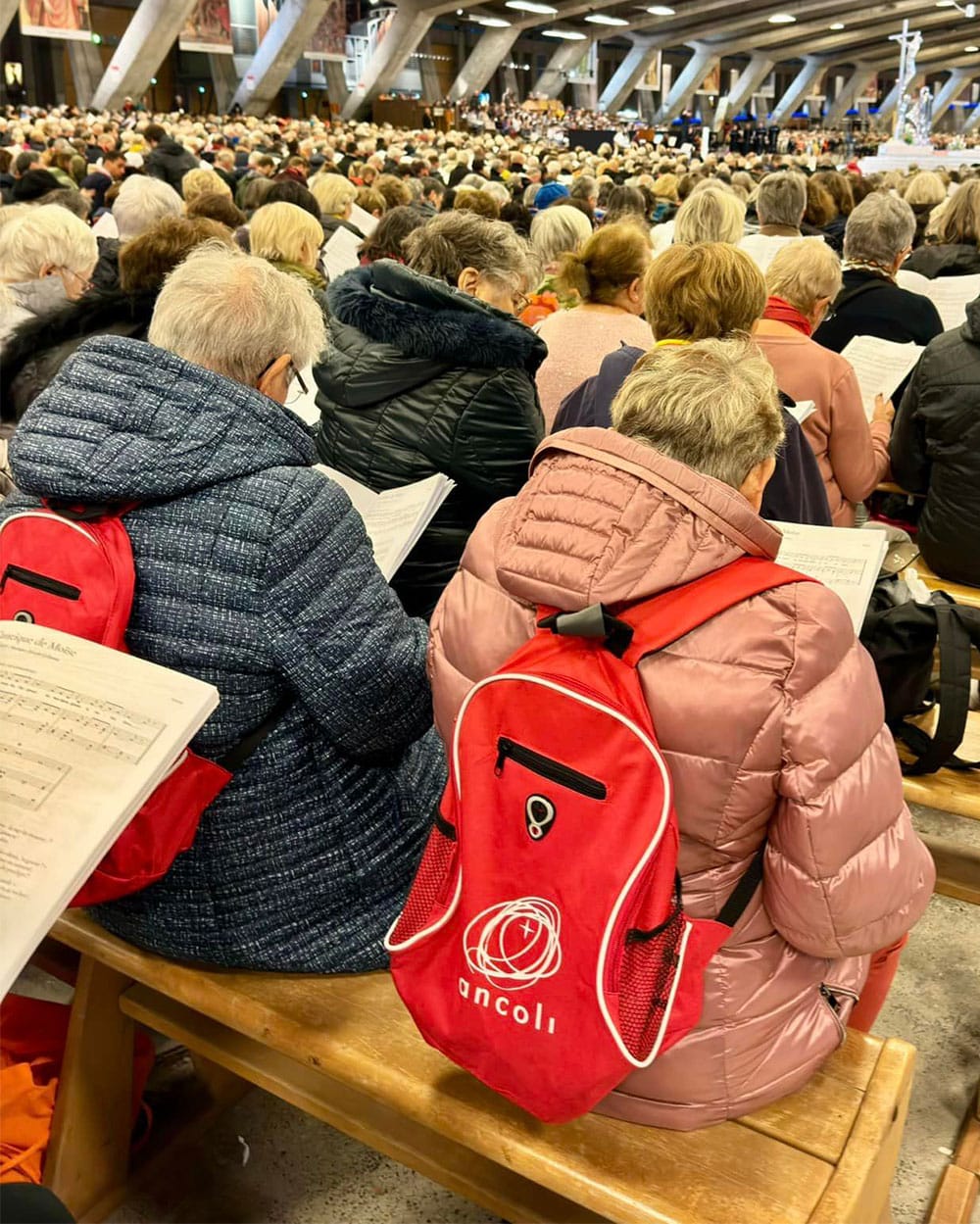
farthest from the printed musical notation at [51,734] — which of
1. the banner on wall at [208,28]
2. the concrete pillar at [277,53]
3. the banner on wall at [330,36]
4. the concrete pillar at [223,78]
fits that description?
the banner on wall at [330,36]

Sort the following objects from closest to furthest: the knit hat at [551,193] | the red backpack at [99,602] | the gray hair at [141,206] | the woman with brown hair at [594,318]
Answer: the red backpack at [99,602] → the woman with brown hair at [594,318] → the gray hair at [141,206] → the knit hat at [551,193]

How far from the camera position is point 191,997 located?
1.84 metres

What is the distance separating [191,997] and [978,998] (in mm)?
1748

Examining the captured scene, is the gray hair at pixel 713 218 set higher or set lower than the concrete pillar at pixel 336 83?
higher

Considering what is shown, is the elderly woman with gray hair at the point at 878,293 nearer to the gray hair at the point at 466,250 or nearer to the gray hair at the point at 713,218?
the gray hair at the point at 713,218

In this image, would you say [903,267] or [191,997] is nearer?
[191,997]

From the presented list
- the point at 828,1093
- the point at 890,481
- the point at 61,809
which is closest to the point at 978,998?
the point at 828,1093

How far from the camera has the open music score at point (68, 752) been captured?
1.29 metres

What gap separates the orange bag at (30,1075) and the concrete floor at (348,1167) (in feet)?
0.62

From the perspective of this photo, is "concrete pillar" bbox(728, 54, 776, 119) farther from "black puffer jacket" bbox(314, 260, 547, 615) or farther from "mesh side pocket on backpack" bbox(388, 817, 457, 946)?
"mesh side pocket on backpack" bbox(388, 817, 457, 946)

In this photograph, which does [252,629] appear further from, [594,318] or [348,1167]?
[594,318]

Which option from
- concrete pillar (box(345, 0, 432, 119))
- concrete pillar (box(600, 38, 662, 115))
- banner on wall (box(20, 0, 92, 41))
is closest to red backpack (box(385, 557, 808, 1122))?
banner on wall (box(20, 0, 92, 41))

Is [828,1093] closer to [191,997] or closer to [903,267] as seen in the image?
[191,997]

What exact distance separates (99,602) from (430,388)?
132 centimetres
